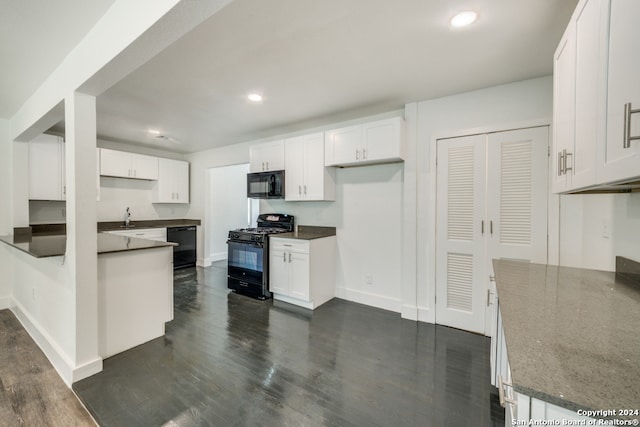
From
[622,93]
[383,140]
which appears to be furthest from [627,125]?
[383,140]

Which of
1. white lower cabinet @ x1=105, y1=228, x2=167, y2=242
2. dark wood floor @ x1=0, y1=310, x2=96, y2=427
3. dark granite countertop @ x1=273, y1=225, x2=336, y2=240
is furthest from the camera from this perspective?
white lower cabinet @ x1=105, y1=228, x2=167, y2=242

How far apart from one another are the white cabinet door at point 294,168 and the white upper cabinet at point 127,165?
3.00 meters

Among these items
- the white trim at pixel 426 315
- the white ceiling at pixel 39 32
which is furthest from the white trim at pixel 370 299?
the white ceiling at pixel 39 32

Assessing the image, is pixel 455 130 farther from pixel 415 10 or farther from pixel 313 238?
pixel 313 238

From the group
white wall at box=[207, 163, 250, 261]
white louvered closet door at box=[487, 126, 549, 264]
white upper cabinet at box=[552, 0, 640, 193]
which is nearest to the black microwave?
white wall at box=[207, 163, 250, 261]

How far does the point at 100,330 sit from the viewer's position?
225cm

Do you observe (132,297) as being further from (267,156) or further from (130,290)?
(267,156)

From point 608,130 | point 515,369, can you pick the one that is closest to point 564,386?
point 515,369

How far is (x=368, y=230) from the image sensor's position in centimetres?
360

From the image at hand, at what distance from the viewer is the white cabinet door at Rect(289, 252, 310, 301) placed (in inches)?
134

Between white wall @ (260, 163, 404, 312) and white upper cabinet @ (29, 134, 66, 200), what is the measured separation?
3814 mm

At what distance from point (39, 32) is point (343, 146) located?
2748mm

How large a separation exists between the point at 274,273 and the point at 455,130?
2854 mm

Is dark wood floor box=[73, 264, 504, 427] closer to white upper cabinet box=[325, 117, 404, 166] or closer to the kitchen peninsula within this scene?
the kitchen peninsula
